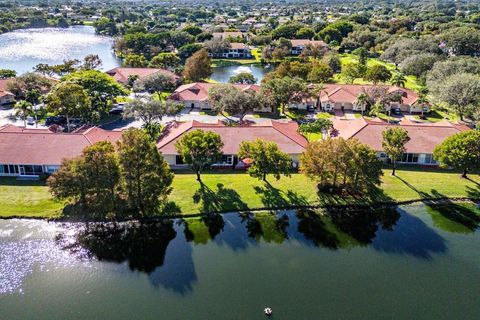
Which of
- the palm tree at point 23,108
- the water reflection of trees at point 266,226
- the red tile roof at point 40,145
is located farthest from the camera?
the palm tree at point 23,108

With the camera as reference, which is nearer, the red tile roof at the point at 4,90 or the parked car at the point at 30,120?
the parked car at the point at 30,120

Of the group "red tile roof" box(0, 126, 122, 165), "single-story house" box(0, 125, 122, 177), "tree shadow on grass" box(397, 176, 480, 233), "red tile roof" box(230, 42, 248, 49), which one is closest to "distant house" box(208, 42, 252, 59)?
"red tile roof" box(230, 42, 248, 49)

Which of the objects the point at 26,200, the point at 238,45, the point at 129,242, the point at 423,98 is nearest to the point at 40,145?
the point at 26,200

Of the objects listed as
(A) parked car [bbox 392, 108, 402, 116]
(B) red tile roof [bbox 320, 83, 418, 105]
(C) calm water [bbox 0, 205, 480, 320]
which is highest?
(B) red tile roof [bbox 320, 83, 418, 105]

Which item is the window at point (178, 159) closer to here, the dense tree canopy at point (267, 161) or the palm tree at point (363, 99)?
the dense tree canopy at point (267, 161)

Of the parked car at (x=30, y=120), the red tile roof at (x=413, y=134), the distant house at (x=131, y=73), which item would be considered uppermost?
the distant house at (x=131, y=73)

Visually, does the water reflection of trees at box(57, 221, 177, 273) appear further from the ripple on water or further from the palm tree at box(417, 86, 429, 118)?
the palm tree at box(417, 86, 429, 118)

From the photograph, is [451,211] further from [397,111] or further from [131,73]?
[131,73]

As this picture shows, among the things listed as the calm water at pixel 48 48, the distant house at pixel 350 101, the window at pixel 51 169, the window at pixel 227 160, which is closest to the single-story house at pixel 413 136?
the distant house at pixel 350 101
